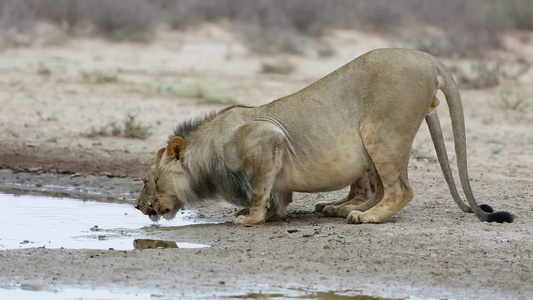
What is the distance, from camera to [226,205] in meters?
9.58

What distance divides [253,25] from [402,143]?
1789 centimetres

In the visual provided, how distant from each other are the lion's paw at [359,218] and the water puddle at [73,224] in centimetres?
136

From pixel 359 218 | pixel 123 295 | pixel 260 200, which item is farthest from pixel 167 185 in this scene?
pixel 123 295

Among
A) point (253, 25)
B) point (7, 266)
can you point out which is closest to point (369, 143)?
point (7, 266)

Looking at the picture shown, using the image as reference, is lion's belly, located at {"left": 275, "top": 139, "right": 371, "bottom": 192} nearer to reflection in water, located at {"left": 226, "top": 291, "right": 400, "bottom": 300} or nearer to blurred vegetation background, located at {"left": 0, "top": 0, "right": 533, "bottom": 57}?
reflection in water, located at {"left": 226, "top": 291, "right": 400, "bottom": 300}

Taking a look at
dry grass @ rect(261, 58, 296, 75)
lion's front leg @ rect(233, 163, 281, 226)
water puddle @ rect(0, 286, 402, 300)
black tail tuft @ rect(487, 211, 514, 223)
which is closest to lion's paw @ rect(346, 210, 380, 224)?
lion's front leg @ rect(233, 163, 281, 226)

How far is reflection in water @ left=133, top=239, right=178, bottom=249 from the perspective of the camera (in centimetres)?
746

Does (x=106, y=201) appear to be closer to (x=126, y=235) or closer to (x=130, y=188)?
(x=130, y=188)

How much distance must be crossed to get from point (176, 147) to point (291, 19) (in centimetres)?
1869

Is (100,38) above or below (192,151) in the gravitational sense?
above

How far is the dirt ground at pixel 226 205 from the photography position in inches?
251

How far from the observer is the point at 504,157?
12.3 metres

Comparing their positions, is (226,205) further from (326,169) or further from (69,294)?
(69,294)

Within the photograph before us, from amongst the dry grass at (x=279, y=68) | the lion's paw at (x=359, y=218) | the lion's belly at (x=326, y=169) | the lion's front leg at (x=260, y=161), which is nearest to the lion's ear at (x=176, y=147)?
the lion's front leg at (x=260, y=161)
